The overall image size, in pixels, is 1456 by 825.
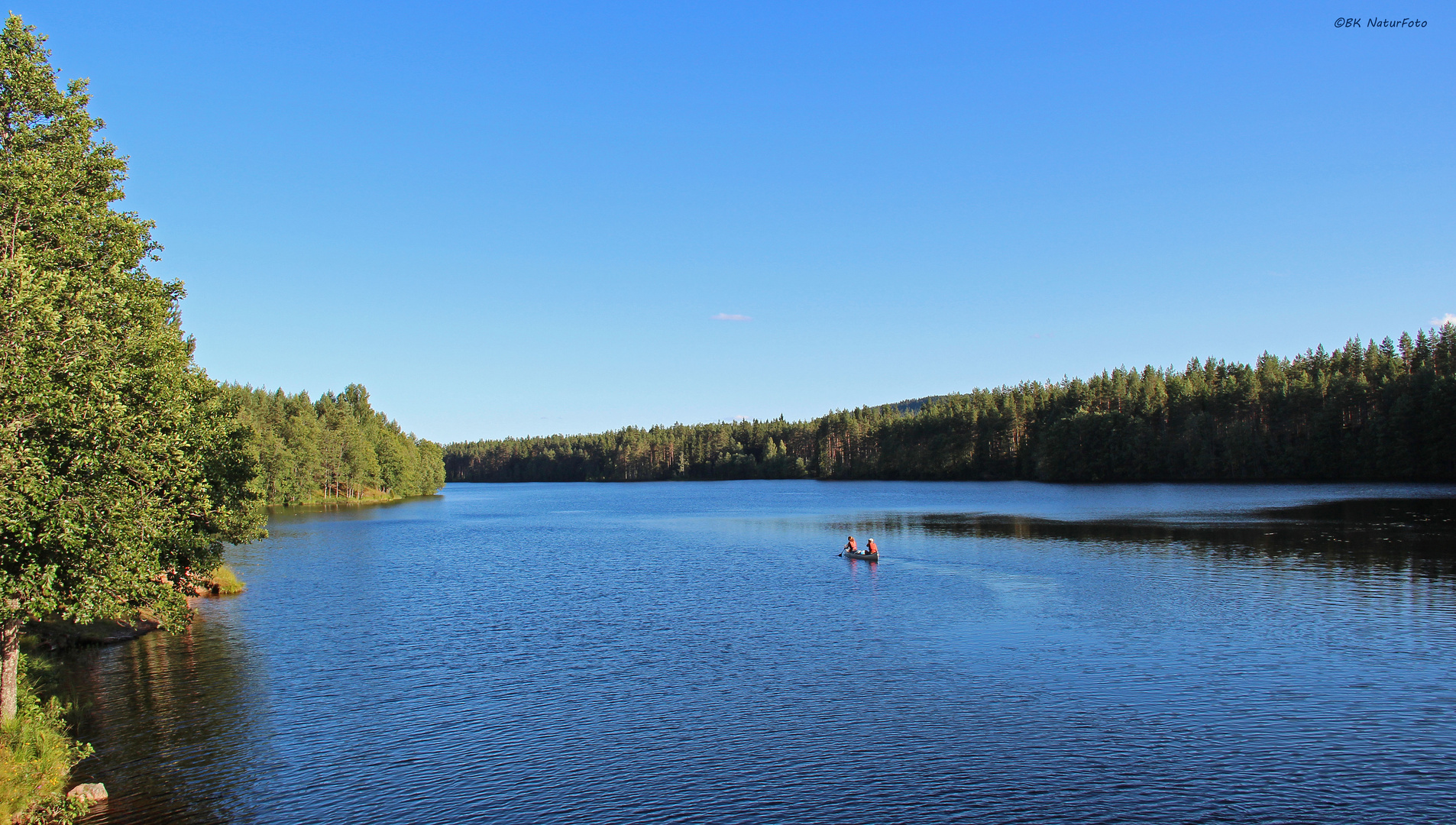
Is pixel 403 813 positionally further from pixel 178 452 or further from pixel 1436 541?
pixel 1436 541

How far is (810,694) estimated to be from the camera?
82.1 ft

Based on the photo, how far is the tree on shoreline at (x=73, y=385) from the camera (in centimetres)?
1648

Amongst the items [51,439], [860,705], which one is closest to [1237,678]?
[860,705]

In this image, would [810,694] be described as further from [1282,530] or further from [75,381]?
[1282,530]

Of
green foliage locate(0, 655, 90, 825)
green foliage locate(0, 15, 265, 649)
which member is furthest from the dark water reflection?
green foliage locate(0, 655, 90, 825)

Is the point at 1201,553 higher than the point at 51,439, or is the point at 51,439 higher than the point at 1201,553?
the point at 51,439

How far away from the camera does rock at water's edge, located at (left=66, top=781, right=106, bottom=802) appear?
17188 millimetres

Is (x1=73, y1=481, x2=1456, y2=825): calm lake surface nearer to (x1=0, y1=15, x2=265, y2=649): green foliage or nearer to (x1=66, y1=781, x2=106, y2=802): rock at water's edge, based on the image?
(x1=66, y1=781, x2=106, y2=802): rock at water's edge

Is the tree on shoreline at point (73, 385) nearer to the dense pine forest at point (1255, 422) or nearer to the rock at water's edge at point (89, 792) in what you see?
the rock at water's edge at point (89, 792)

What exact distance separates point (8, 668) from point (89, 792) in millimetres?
3261

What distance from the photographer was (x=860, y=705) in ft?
78.4

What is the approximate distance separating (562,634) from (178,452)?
17564 mm

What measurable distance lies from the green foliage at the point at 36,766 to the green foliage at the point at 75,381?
47.0 inches

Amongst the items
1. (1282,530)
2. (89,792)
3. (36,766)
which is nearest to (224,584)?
(89,792)
